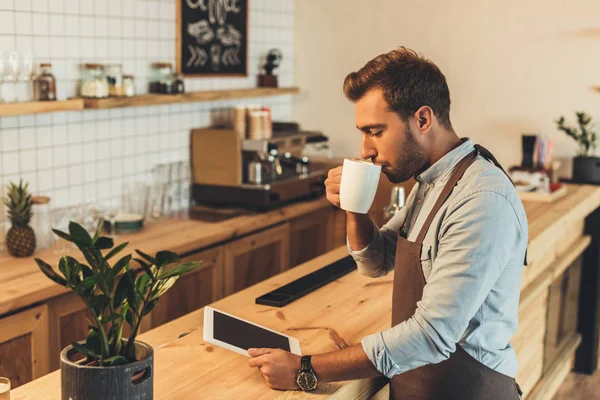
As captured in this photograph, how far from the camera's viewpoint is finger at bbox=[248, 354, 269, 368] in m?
1.75

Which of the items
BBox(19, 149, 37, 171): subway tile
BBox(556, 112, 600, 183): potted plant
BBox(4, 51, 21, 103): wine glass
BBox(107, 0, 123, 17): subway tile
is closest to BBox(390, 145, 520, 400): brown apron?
BBox(4, 51, 21, 103): wine glass

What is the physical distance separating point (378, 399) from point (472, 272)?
574 millimetres

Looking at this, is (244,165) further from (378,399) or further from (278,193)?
(378,399)

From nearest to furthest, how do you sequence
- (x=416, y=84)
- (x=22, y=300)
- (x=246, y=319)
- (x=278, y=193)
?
1. (x=416, y=84)
2. (x=246, y=319)
3. (x=22, y=300)
4. (x=278, y=193)

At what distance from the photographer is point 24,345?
299 cm

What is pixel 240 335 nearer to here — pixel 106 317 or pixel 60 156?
pixel 106 317

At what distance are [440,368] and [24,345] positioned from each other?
1.80 meters

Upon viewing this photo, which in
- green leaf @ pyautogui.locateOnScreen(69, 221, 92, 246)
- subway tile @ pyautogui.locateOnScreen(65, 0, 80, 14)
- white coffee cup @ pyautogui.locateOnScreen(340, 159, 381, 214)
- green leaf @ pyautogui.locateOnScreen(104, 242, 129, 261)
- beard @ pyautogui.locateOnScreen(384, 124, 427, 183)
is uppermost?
subway tile @ pyautogui.locateOnScreen(65, 0, 80, 14)

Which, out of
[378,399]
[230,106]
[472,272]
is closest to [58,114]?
[230,106]

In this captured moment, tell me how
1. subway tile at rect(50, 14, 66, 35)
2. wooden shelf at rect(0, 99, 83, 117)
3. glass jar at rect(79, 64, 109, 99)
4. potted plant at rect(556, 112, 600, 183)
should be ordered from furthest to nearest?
potted plant at rect(556, 112, 600, 183) → glass jar at rect(79, 64, 109, 99) → subway tile at rect(50, 14, 66, 35) → wooden shelf at rect(0, 99, 83, 117)

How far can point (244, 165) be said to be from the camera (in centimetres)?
462

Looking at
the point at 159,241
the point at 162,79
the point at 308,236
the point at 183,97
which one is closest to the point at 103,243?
the point at 159,241

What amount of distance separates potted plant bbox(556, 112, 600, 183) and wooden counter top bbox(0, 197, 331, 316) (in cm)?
155

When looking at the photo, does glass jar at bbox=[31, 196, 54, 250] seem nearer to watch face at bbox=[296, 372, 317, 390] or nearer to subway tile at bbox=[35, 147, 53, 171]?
subway tile at bbox=[35, 147, 53, 171]
